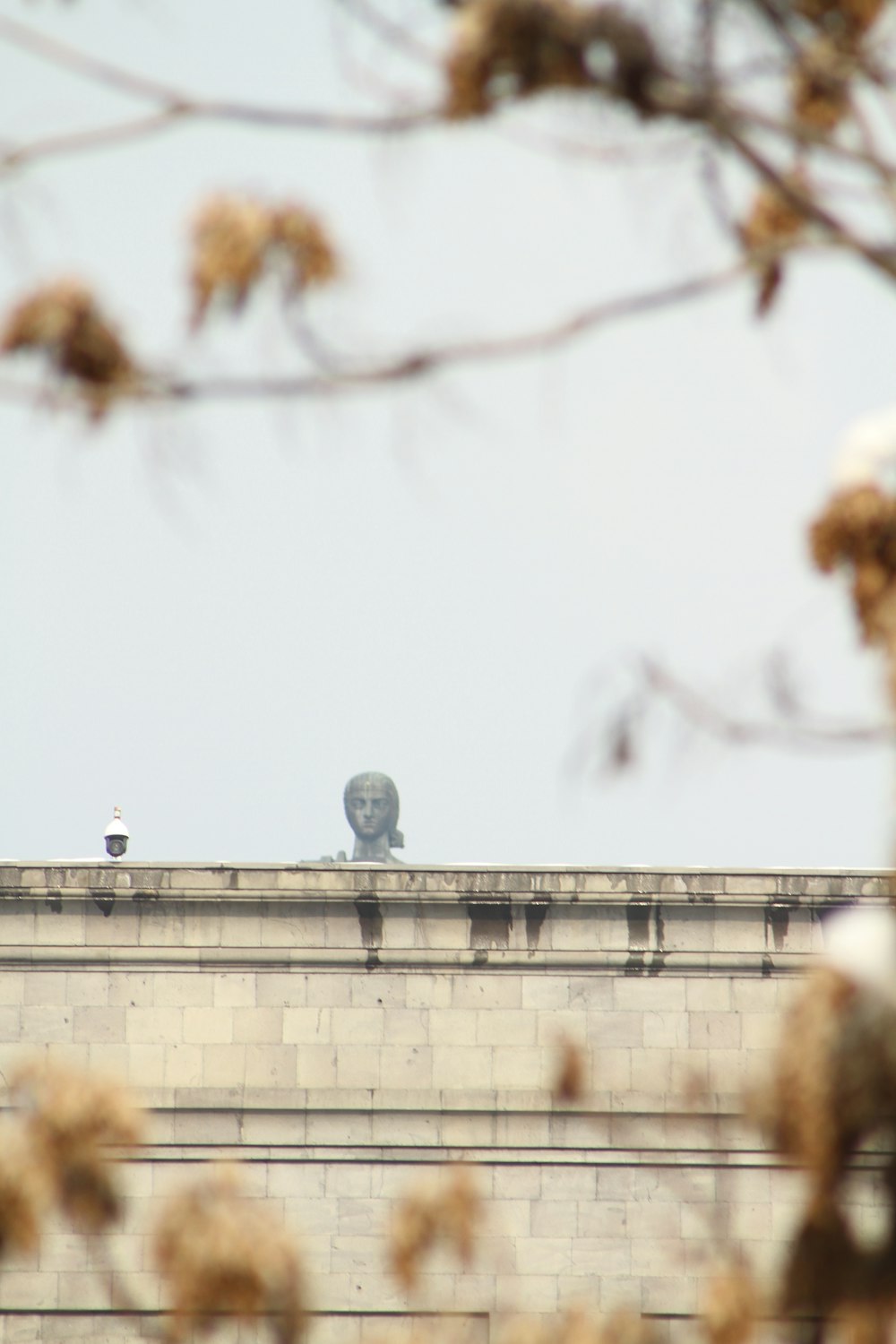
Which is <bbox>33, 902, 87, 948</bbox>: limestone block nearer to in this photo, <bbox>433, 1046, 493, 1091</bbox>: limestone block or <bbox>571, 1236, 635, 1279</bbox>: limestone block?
<bbox>433, 1046, 493, 1091</bbox>: limestone block

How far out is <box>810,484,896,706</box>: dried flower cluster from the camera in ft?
21.6

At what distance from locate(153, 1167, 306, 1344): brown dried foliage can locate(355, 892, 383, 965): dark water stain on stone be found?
52.0 ft

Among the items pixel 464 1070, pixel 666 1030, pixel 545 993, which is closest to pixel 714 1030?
pixel 666 1030

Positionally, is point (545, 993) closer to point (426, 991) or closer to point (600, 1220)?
point (426, 991)

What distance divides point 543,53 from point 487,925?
16.9m

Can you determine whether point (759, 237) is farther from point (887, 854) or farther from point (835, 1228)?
point (835, 1228)

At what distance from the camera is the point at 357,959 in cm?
2236

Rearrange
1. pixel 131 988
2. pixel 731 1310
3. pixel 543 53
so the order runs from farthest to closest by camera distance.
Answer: pixel 131 988, pixel 731 1310, pixel 543 53

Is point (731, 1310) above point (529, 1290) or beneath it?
above

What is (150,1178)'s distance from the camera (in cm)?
2184

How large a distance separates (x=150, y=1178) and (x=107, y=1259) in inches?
36.4

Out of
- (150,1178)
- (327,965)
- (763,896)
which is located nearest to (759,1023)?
(763,896)

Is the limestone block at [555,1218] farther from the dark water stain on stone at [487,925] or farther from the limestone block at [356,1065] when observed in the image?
the dark water stain on stone at [487,925]

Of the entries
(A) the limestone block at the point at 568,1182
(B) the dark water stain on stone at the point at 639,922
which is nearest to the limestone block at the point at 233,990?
(A) the limestone block at the point at 568,1182
